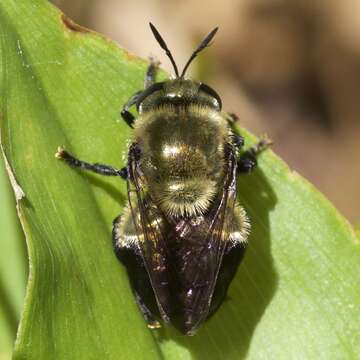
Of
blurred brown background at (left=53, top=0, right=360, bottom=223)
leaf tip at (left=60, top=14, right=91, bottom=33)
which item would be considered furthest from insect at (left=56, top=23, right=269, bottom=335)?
blurred brown background at (left=53, top=0, right=360, bottom=223)

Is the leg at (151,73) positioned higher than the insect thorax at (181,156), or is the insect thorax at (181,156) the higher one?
the leg at (151,73)

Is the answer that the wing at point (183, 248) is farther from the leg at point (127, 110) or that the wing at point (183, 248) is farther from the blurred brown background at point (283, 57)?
the blurred brown background at point (283, 57)

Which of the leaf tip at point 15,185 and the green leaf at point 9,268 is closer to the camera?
the leaf tip at point 15,185

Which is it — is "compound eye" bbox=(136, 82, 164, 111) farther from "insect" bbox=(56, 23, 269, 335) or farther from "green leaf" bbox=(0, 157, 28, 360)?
→ "green leaf" bbox=(0, 157, 28, 360)

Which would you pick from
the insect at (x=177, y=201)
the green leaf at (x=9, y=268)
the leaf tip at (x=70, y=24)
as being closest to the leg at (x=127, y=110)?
the insect at (x=177, y=201)

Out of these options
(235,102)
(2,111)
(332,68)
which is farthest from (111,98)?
(332,68)
